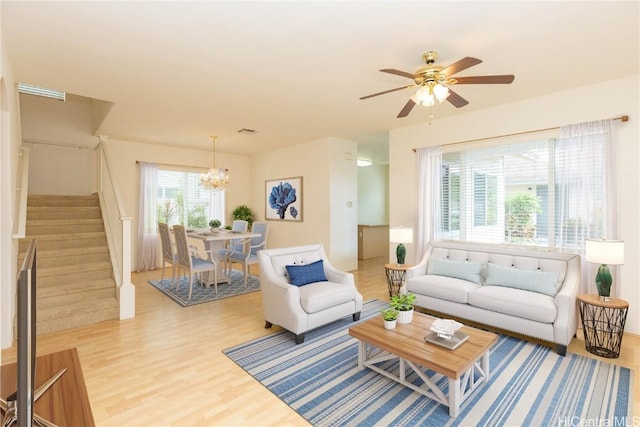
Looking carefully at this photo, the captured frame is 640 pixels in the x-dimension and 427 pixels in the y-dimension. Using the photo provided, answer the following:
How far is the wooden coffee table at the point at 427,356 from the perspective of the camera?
2037 millimetres

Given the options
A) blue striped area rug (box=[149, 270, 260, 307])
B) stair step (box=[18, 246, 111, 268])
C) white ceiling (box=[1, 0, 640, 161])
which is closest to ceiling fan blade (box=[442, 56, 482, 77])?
white ceiling (box=[1, 0, 640, 161])

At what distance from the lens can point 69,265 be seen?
4.06 metres

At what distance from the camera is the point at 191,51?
267cm

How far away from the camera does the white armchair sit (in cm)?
312

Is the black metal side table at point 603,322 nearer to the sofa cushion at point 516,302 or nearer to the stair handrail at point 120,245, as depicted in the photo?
the sofa cushion at point 516,302

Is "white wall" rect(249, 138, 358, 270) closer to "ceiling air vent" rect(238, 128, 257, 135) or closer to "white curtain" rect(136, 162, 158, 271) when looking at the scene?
"ceiling air vent" rect(238, 128, 257, 135)

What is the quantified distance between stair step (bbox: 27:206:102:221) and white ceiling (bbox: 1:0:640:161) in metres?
1.88

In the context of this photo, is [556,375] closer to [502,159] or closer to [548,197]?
[548,197]

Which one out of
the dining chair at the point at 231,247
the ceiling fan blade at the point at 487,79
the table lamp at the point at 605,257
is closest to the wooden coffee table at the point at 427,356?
the table lamp at the point at 605,257

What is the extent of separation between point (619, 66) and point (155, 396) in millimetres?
4940

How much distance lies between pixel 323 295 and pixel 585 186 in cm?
313

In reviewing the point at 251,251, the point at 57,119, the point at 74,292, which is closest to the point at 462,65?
the point at 251,251

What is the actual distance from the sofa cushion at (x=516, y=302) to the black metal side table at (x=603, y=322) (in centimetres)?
30

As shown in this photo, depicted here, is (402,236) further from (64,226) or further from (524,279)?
(64,226)
